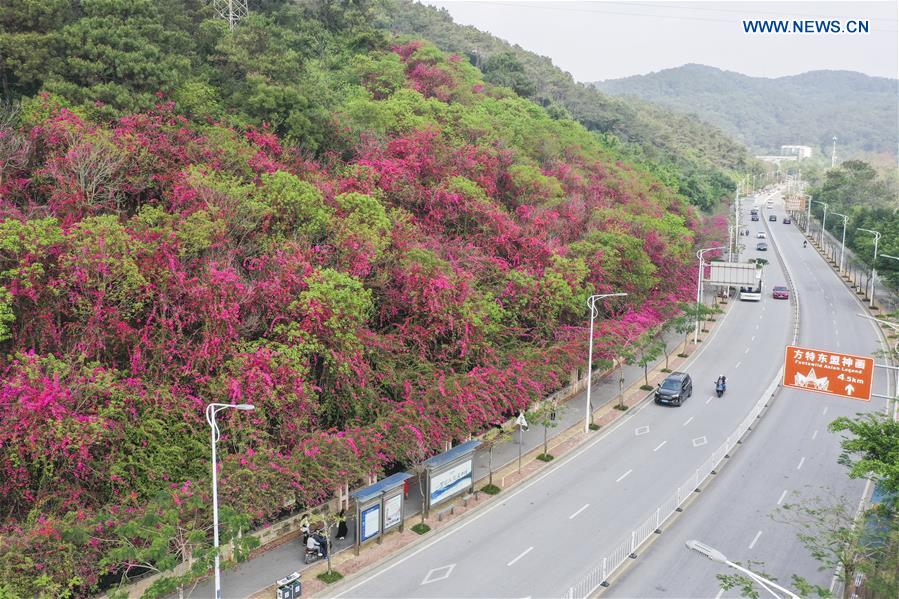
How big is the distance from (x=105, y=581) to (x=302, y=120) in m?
21.2

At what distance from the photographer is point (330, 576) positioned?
18.6 meters

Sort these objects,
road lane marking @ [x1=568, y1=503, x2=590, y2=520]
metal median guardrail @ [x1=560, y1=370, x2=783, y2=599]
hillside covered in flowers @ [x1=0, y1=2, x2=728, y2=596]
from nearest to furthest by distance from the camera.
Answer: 1. hillside covered in flowers @ [x1=0, y1=2, x2=728, y2=596]
2. metal median guardrail @ [x1=560, y1=370, x2=783, y2=599]
3. road lane marking @ [x1=568, y1=503, x2=590, y2=520]

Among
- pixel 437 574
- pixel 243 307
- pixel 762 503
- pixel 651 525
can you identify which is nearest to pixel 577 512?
pixel 651 525

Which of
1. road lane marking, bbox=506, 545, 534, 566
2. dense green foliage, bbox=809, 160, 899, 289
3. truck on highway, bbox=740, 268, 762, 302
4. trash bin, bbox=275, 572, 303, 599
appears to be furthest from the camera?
truck on highway, bbox=740, 268, 762, 302

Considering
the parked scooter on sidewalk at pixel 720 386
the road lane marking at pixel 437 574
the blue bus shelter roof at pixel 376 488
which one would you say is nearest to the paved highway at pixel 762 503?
the parked scooter on sidewalk at pixel 720 386

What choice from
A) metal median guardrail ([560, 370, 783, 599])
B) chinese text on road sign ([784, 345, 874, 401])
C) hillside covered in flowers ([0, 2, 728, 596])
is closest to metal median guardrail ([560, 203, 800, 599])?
metal median guardrail ([560, 370, 783, 599])

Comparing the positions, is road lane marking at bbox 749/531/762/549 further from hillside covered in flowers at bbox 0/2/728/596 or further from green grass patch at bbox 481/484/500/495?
hillside covered in flowers at bbox 0/2/728/596

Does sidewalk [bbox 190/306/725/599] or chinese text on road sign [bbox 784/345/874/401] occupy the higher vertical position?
chinese text on road sign [bbox 784/345/874/401]

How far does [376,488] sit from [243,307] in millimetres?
6615

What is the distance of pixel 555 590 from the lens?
722 inches

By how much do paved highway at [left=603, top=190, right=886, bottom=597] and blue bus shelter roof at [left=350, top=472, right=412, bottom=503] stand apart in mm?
6468

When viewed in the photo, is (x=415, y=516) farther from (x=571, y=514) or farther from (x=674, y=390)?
(x=674, y=390)

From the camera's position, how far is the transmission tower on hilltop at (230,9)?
134ft

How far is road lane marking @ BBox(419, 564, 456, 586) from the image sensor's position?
1880 cm
